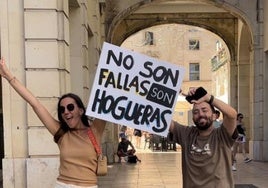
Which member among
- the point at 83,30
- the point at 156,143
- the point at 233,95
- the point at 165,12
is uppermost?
the point at 165,12

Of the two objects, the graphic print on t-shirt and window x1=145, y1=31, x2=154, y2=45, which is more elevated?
window x1=145, y1=31, x2=154, y2=45

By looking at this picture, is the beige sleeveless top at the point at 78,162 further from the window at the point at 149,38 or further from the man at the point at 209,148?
the window at the point at 149,38

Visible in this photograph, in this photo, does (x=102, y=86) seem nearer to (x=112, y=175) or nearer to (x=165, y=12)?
(x=112, y=175)

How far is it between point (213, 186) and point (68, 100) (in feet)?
4.08

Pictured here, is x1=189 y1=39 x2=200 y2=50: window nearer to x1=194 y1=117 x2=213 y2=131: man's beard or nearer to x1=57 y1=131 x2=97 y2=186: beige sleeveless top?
x1=194 y1=117 x2=213 y2=131: man's beard

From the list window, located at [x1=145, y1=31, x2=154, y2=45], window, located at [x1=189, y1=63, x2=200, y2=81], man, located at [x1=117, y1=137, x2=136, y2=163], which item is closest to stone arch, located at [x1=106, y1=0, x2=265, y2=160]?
man, located at [x1=117, y1=137, x2=136, y2=163]

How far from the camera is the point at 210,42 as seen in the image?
50031mm

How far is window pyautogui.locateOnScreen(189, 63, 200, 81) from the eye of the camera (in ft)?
165

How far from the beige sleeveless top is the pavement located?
23.6 feet

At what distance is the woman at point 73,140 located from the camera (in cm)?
343

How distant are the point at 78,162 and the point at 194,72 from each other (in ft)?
156

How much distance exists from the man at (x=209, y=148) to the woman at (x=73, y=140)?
2.39 ft

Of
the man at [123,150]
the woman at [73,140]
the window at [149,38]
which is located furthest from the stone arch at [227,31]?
the window at [149,38]

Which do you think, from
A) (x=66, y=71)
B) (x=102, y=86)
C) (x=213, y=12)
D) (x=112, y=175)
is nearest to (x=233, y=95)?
(x=213, y=12)
